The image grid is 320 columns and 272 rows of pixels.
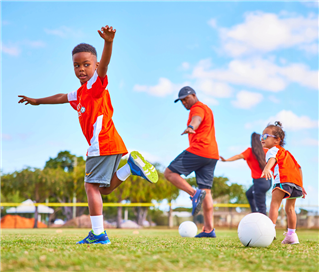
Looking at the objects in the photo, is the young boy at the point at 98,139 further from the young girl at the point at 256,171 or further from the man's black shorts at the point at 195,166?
the young girl at the point at 256,171

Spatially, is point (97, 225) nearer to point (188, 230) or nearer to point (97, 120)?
point (97, 120)

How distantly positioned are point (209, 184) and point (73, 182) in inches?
1240

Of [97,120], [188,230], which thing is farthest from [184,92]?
[97,120]

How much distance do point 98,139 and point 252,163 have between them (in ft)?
15.7

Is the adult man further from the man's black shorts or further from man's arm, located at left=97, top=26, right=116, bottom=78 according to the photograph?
man's arm, located at left=97, top=26, right=116, bottom=78

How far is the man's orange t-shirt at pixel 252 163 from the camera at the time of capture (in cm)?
751

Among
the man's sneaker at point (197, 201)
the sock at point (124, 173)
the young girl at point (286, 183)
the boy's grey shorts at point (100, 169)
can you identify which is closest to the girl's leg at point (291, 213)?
the young girl at point (286, 183)

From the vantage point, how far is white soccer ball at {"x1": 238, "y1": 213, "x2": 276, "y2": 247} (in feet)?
12.4

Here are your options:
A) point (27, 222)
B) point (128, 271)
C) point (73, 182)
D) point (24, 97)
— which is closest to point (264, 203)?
point (24, 97)

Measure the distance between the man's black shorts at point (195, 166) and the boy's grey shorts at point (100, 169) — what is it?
2.37 metres

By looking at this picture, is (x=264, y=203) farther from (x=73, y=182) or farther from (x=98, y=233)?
(x=73, y=182)

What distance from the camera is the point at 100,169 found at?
375 cm

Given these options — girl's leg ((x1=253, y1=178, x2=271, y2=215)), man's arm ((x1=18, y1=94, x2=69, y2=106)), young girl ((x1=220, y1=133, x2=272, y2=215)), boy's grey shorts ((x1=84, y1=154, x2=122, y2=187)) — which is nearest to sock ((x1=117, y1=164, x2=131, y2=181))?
boy's grey shorts ((x1=84, y1=154, x2=122, y2=187))

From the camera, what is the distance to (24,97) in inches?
186
